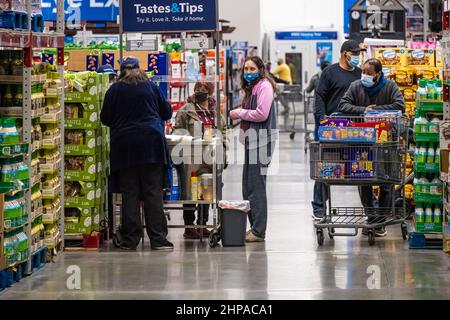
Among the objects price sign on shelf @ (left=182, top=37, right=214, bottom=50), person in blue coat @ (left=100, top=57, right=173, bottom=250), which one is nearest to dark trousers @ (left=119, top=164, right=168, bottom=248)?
person in blue coat @ (left=100, top=57, right=173, bottom=250)

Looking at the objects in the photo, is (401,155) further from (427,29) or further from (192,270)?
(427,29)

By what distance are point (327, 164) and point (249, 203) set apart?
3.05ft

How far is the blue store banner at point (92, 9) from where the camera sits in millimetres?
17281

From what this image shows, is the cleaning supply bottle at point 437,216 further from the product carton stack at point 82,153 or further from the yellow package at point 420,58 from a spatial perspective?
the yellow package at point 420,58

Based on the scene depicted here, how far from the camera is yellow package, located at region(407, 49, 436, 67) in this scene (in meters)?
13.8

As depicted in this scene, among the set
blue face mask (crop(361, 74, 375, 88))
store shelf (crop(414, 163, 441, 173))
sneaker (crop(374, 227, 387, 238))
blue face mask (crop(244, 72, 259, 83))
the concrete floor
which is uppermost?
blue face mask (crop(244, 72, 259, 83))

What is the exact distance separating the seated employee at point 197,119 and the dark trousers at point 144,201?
23.3 inches

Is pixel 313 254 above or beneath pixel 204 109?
beneath

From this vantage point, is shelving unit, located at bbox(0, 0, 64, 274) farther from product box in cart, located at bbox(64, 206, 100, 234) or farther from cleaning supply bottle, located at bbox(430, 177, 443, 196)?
cleaning supply bottle, located at bbox(430, 177, 443, 196)

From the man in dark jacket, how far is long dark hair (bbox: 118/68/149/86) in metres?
2.34

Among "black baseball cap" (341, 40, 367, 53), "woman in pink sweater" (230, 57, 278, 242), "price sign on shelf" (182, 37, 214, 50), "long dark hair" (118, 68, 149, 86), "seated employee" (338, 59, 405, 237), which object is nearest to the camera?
"long dark hair" (118, 68, 149, 86)
